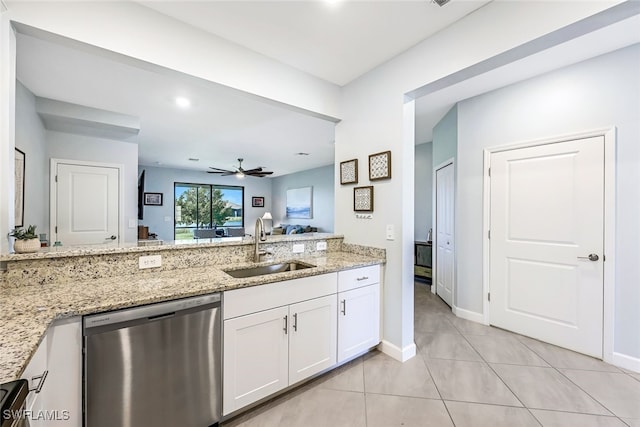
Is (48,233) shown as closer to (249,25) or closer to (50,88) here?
(50,88)

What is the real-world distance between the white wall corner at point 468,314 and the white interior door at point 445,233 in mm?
196

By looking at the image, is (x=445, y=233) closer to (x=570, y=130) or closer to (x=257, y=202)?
(x=570, y=130)

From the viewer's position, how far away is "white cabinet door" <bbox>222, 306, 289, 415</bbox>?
5.26ft

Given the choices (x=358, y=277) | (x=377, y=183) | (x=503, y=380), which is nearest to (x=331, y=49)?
(x=377, y=183)

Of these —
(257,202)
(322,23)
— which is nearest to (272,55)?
(322,23)

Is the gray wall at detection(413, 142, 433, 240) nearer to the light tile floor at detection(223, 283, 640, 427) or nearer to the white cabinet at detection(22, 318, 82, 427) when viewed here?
the light tile floor at detection(223, 283, 640, 427)

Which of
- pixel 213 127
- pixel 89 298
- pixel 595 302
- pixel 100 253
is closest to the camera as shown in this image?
pixel 89 298

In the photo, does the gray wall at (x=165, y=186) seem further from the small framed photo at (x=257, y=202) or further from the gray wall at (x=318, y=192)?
the gray wall at (x=318, y=192)

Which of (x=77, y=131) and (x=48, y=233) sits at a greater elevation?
(x=77, y=131)

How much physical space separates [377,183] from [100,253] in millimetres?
2142

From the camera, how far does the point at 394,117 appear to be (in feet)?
7.79

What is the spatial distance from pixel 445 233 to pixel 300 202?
17.8 feet

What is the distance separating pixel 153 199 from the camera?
774 cm

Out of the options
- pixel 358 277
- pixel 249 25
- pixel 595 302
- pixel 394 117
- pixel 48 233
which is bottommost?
pixel 595 302
